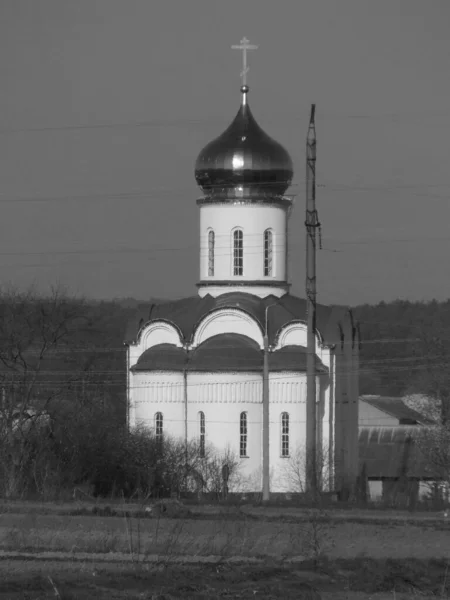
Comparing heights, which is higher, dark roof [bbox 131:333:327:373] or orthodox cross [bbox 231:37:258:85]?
orthodox cross [bbox 231:37:258:85]

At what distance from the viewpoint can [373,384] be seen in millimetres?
78750

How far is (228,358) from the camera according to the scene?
104 feet

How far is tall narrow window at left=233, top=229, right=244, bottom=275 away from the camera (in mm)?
33656

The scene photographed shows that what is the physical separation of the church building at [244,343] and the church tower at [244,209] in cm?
2

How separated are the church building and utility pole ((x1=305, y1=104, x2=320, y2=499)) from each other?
401cm

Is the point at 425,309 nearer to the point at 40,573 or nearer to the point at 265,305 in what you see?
the point at 265,305

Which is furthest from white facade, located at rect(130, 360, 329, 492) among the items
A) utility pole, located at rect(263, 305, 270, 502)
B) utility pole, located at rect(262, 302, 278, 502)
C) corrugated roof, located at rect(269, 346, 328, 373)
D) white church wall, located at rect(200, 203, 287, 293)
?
white church wall, located at rect(200, 203, 287, 293)

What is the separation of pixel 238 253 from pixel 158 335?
2.55m

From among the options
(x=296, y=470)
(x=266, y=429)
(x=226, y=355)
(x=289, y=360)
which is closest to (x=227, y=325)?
(x=226, y=355)

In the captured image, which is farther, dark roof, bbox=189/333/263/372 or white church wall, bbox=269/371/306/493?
white church wall, bbox=269/371/306/493

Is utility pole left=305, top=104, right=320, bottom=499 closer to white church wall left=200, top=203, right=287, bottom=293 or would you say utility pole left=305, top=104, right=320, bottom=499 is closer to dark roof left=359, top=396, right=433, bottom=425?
white church wall left=200, top=203, right=287, bottom=293

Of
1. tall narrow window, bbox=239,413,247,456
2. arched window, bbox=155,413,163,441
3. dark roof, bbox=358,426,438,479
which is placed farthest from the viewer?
dark roof, bbox=358,426,438,479

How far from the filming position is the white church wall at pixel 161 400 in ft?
106

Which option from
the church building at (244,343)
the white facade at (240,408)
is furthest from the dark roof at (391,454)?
the white facade at (240,408)
